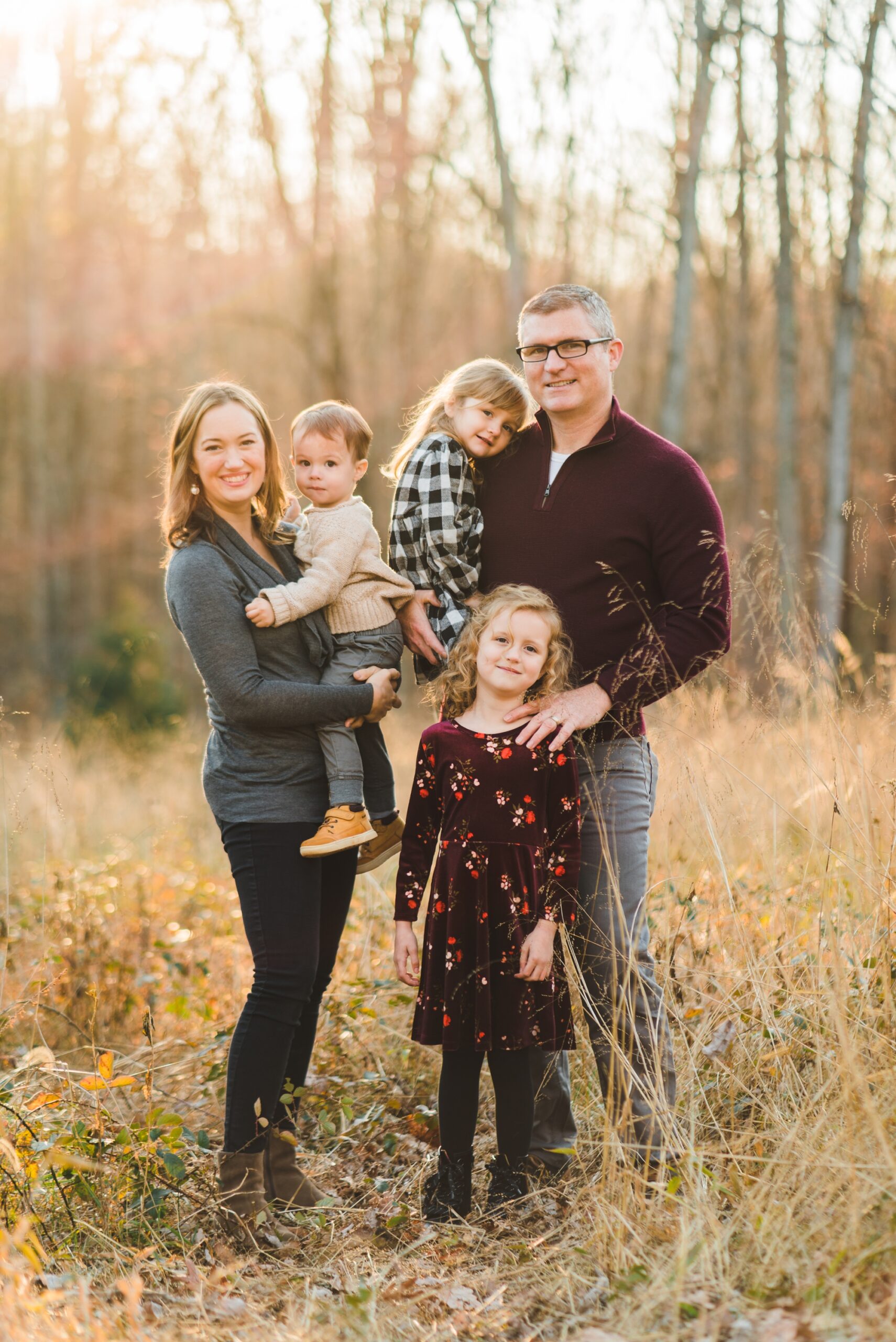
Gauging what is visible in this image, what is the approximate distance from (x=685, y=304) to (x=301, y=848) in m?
8.10

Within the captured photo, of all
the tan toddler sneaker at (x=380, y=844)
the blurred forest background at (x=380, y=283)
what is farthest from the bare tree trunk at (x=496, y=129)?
the tan toddler sneaker at (x=380, y=844)

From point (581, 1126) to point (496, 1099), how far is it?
62 cm

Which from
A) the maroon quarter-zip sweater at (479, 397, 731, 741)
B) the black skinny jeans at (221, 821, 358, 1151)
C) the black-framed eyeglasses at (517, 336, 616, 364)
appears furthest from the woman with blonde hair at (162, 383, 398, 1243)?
the black-framed eyeglasses at (517, 336, 616, 364)

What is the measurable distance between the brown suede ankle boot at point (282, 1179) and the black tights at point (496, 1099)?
43 cm

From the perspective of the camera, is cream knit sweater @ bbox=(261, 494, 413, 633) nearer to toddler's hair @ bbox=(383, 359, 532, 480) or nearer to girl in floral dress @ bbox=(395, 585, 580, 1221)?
toddler's hair @ bbox=(383, 359, 532, 480)

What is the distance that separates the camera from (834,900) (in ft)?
12.1

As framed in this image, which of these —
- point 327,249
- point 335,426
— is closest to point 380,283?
point 327,249

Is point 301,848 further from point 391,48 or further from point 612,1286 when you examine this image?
point 391,48

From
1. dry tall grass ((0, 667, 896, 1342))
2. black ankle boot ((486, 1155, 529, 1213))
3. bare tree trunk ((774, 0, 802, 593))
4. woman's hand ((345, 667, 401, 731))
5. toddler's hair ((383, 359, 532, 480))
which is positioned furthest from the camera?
bare tree trunk ((774, 0, 802, 593))

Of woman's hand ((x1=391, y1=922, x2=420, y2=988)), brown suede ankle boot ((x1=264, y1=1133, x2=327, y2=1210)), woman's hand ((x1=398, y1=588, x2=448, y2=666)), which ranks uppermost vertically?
woman's hand ((x1=398, y1=588, x2=448, y2=666))

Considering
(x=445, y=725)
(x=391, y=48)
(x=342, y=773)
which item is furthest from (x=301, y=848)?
(x=391, y=48)

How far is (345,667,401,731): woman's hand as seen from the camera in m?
3.06

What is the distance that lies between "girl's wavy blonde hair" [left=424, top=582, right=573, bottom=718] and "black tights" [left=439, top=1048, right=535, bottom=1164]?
92 cm

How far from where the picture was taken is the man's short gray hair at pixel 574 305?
3.06 m
